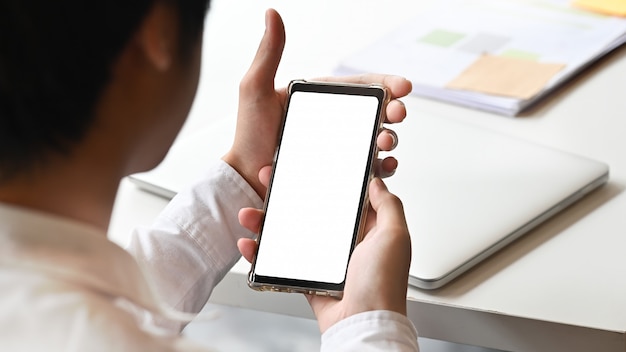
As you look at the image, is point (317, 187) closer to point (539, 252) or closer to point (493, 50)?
point (539, 252)

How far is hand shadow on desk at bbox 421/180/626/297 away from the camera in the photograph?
0.80m

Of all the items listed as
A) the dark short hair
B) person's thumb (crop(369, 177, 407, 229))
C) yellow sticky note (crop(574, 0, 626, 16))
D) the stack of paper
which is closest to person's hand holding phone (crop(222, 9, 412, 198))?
person's thumb (crop(369, 177, 407, 229))

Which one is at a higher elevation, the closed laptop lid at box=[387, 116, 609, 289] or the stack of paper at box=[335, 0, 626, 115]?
the stack of paper at box=[335, 0, 626, 115]

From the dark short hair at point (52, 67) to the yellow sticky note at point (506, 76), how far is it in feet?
2.07

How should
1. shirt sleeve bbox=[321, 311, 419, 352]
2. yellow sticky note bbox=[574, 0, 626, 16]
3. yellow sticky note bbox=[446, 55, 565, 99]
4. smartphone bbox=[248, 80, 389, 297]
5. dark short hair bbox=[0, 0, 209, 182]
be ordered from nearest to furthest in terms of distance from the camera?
dark short hair bbox=[0, 0, 209, 182], shirt sleeve bbox=[321, 311, 419, 352], smartphone bbox=[248, 80, 389, 297], yellow sticky note bbox=[446, 55, 565, 99], yellow sticky note bbox=[574, 0, 626, 16]

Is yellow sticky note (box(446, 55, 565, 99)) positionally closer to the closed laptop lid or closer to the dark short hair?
the closed laptop lid

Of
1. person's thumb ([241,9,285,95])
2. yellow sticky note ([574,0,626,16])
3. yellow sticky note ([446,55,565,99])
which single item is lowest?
yellow sticky note ([446,55,565,99])

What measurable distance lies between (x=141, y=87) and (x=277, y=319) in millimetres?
725

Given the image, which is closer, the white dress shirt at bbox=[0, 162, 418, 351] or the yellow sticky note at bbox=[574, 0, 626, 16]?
the white dress shirt at bbox=[0, 162, 418, 351]

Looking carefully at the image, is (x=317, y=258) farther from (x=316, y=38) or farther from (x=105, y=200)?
(x=316, y=38)

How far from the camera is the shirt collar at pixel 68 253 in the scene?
1.63 feet

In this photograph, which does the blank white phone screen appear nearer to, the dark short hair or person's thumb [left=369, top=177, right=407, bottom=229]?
person's thumb [left=369, top=177, right=407, bottom=229]

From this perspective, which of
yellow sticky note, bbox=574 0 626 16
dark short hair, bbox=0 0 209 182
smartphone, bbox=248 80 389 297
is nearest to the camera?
dark short hair, bbox=0 0 209 182

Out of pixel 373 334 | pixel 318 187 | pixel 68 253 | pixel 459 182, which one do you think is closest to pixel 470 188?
pixel 459 182
